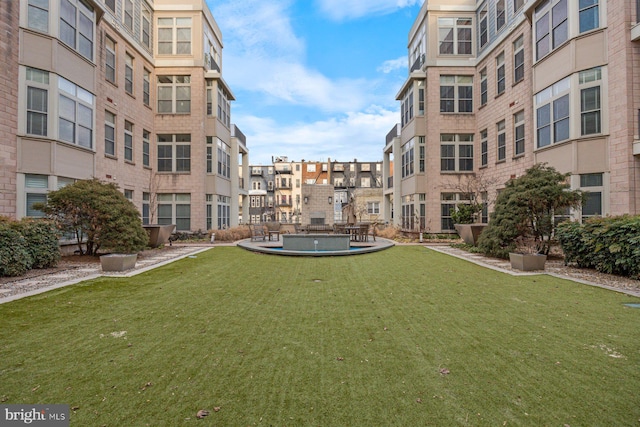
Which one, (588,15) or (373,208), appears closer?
(588,15)

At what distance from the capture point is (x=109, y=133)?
1628cm

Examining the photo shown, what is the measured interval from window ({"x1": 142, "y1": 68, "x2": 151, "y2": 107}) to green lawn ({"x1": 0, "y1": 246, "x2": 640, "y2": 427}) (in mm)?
16922

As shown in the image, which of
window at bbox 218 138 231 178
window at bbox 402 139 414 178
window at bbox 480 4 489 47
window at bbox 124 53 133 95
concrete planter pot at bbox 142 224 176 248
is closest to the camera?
concrete planter pot at bbox 142 224 176 248

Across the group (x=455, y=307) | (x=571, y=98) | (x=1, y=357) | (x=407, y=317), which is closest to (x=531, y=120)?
(x=571, y=98)

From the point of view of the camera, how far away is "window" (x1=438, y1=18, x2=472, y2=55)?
841 inches

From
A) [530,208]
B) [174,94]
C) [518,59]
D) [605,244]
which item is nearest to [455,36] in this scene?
[518,59]

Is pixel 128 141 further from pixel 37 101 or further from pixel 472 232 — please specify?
pixel 472 232

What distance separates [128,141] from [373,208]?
29141mm

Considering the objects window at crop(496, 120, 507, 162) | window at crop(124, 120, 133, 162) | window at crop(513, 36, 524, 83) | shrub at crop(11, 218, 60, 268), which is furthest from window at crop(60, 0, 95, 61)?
window at crop(496, 120, 507, 162)

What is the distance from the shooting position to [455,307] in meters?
5.55

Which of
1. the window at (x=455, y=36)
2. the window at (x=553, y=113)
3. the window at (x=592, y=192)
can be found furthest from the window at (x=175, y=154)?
the window at (x=592, y=192)

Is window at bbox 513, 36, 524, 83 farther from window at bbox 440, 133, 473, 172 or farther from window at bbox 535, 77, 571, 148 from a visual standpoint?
window at bbox 440, 133, 473, 172

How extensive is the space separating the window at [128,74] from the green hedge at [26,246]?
11.7 m

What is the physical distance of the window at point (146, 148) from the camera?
19.7 m
